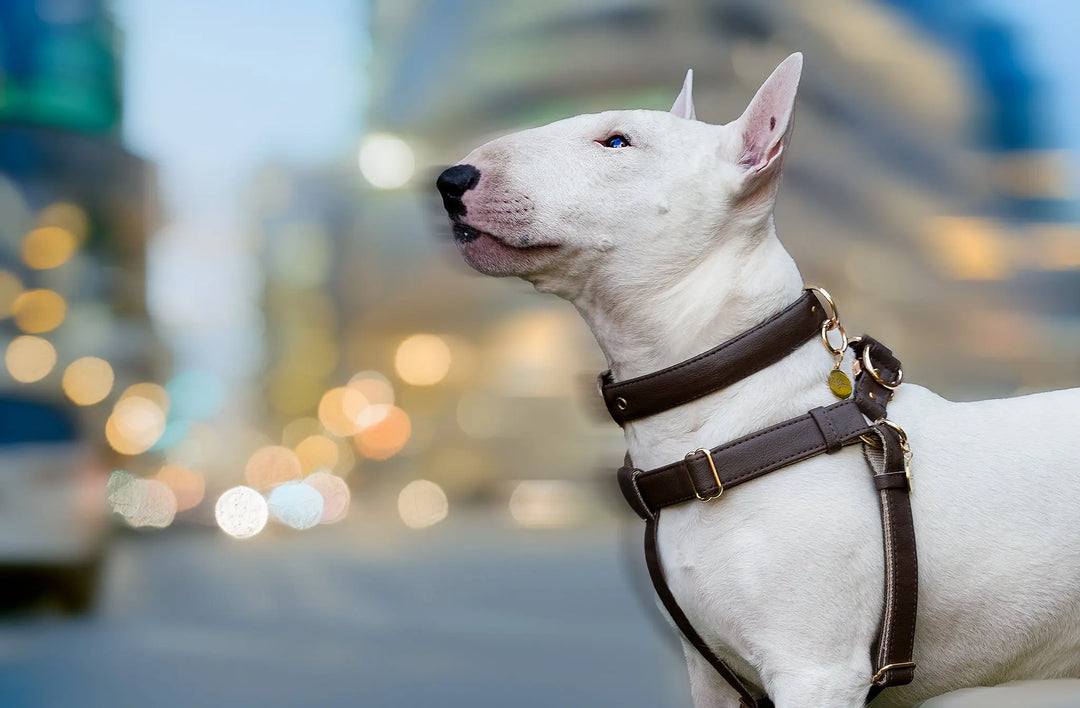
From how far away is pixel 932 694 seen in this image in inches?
91.3

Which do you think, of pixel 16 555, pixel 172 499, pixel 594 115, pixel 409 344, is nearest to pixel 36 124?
pixel 172 499

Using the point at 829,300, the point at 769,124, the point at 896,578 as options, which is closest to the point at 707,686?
the point at 896,578

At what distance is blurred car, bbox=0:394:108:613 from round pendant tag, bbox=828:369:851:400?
6.18 meters

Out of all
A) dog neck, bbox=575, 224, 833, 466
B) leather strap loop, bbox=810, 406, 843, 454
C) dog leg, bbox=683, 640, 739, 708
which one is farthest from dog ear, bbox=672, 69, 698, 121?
dog leg, bbox=683, 640, 739, 708

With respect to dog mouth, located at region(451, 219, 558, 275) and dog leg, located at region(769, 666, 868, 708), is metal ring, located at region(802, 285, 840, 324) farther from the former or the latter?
dog leg, located at region(769, 666, 868, 708)

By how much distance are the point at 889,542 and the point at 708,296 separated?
0.61 meters

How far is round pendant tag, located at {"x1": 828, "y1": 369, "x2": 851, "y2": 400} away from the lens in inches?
89.3

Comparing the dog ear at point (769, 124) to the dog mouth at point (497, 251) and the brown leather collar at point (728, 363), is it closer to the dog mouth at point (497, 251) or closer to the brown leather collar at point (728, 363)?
the brown leather collar at point (728, 363)

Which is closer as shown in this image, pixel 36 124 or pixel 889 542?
pixel 889 542

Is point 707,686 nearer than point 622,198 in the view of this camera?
No

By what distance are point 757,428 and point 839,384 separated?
8.4 inches

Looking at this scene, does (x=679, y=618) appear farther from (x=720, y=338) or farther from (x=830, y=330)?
(x=830, y=330)

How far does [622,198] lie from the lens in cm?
227

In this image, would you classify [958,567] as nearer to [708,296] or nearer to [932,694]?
[932,694]
